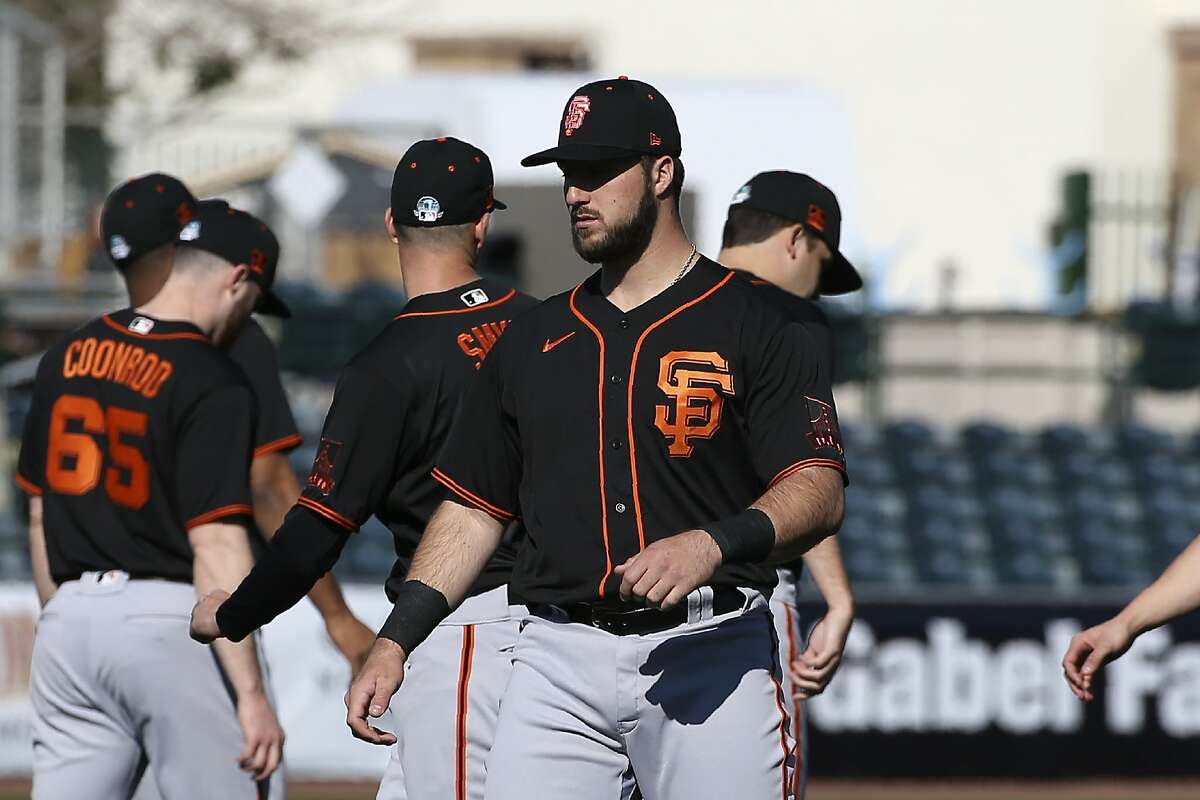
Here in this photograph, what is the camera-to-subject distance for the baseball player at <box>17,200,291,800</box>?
192 inches

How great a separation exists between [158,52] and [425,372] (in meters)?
17.1

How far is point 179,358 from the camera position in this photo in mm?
4965

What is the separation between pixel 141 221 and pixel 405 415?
1269 millimetres

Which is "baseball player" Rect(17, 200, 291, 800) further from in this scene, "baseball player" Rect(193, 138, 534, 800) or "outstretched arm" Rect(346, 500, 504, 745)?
"outstretched arm" Rect(346, 500, 504, 745)

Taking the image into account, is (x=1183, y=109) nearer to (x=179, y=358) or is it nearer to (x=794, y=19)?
(x=794, y=19)

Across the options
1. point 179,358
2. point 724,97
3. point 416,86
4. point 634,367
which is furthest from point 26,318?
point 634,367

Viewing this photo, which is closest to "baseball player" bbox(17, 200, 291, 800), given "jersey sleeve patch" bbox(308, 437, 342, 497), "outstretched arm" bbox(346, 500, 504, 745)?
"jersey sleeve patch" bbox(308, 437, 342, 497)

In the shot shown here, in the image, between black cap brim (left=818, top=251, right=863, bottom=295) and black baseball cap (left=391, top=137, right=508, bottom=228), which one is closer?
black baseball cap (left=391, top=137, right=508, bottom=228)

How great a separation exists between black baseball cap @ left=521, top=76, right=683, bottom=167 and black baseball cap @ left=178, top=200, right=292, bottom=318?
143 cm

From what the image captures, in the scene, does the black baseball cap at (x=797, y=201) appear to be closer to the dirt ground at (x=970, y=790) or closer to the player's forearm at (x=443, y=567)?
the player's forearm at (x=443, y=567)

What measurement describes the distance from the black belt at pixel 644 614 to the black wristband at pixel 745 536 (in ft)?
0.72

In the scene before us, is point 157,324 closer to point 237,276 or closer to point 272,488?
point 237,276

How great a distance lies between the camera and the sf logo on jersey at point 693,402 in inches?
155

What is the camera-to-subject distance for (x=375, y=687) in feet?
13.0
